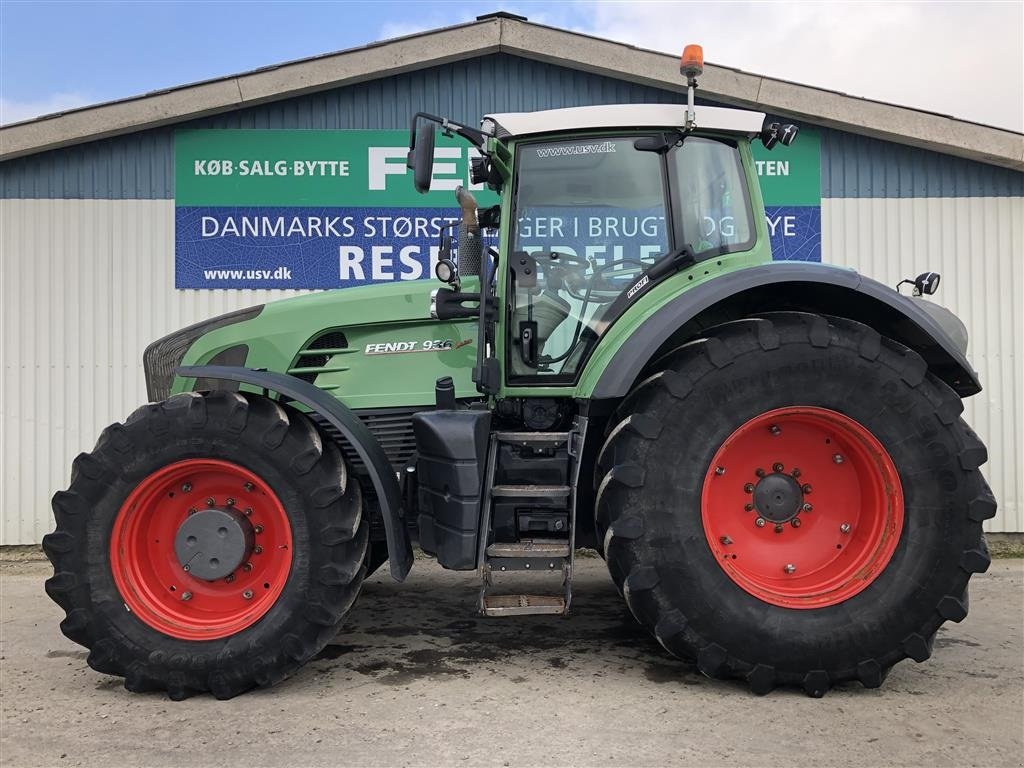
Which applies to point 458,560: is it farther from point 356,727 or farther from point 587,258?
point 587,258

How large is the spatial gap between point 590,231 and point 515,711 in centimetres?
210

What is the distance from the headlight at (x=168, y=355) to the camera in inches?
166

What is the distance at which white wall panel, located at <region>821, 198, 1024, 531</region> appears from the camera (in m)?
6.63

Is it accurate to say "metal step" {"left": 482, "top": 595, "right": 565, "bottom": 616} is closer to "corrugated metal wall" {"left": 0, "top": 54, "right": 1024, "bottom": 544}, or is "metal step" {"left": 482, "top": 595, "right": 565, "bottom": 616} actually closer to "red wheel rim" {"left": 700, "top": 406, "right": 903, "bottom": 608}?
"red wheel rim" {"left": 700, "top": 406, "right": 903, "bottom": 608}

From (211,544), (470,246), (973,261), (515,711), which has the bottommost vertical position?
(515,711)

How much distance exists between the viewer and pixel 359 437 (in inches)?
136

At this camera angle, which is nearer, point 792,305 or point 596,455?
point 792,305

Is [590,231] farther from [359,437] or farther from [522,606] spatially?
[522,606]

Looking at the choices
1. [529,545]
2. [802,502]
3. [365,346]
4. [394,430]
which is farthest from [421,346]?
[802,502]

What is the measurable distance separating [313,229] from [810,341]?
4.58 metres

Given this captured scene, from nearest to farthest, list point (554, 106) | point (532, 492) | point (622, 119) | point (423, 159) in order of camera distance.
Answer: point (423, 159), point (532, 492), point (622, 119), point (554, 106)

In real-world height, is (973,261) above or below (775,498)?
above

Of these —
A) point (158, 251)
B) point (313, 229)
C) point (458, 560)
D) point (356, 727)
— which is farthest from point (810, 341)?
point (158, 251)

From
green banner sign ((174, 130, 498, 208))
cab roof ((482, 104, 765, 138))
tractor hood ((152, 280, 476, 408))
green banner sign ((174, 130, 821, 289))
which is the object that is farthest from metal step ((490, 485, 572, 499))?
green banner sign ((174, 130, 498, 208))
